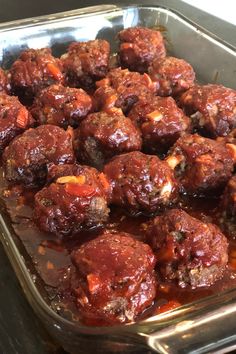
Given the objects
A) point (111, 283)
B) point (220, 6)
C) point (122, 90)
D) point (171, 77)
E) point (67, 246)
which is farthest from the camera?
point (220, 6)

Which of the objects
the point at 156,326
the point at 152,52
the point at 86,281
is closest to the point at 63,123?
the point at 152,52

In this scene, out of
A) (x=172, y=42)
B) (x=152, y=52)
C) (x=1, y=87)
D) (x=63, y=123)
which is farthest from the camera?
(x=172, y=42)

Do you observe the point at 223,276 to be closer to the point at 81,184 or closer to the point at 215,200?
the point at 215,200

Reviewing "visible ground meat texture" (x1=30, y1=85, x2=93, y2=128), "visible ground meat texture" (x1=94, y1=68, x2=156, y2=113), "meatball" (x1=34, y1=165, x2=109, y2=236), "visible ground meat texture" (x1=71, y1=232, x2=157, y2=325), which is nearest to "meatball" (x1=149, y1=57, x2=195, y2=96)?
"visible ground meat texture" (x1=94, y1=68, x2=156, y2=113)

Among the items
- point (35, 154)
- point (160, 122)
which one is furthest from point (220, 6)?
point (35, 154)

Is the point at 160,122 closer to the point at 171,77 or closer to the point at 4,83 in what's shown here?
the point at 171,77

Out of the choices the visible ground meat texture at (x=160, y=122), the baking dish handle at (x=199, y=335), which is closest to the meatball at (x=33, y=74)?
the visible ground meat texture at (x=160, y=122)

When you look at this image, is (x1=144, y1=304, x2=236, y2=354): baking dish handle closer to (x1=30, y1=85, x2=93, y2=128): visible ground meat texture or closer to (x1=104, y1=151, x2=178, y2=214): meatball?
(x1=104, y1=151, x2=178, y2=214): meatball
